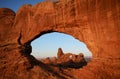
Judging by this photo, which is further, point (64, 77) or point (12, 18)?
point (12, 18)

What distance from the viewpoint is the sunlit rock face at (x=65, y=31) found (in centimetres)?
2023

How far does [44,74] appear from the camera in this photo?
Result: 2262 cm

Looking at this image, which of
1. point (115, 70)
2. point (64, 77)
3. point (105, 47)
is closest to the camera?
point (115, 70)

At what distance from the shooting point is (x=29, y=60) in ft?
Answer: 84.3

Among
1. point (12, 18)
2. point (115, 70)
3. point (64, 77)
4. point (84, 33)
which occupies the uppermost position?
point (12, 18)

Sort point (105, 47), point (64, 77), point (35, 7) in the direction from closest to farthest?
1. point (105, 47)
2. point (64, 77)
3. point (35, 7)

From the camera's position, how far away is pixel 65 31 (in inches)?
975

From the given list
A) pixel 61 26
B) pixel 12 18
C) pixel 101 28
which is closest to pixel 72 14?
pixel 61 26

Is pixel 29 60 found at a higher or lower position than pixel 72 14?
lower

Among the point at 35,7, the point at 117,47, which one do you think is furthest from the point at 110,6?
the point at 35,7

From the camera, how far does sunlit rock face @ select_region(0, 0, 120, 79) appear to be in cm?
2023

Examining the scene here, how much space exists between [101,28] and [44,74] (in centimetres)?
934

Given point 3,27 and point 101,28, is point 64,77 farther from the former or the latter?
point 3,27

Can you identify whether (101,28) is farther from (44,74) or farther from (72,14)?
(44,74)
